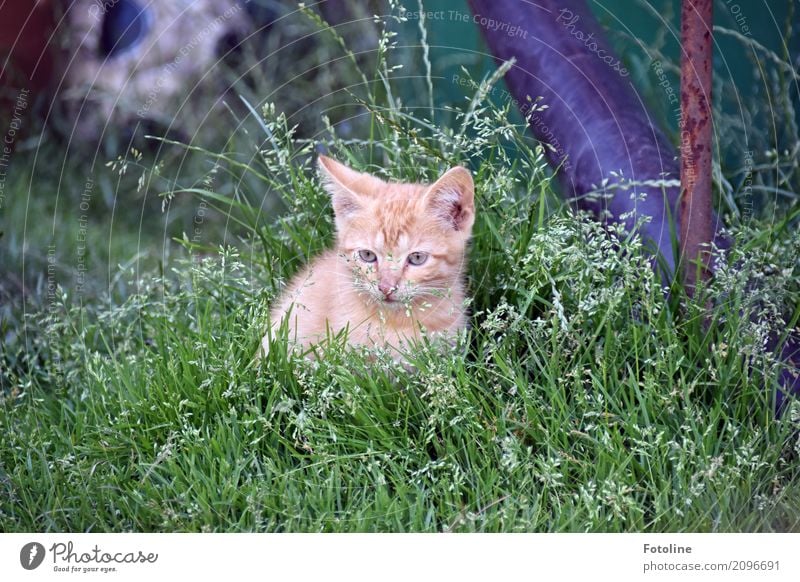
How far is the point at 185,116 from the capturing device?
2625 millimetres

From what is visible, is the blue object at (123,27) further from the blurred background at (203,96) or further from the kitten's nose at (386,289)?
the kitten's nose at (386,289)

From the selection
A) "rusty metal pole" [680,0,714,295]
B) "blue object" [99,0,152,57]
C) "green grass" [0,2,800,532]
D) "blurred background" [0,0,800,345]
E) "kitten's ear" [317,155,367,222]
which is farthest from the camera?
"blue object" [99,0,152,57]

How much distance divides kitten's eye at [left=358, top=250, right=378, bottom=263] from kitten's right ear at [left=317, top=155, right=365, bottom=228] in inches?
3.2

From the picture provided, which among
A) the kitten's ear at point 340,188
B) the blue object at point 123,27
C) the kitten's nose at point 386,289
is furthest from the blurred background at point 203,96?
the kitten's nose at point 386,289

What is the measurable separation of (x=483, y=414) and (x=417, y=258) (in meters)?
0.38

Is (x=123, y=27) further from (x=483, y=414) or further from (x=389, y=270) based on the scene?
(x=483, y=414)

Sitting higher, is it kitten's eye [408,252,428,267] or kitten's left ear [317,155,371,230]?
kitten's left ear [317,155,371,230]

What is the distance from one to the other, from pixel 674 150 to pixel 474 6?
56 centimetres

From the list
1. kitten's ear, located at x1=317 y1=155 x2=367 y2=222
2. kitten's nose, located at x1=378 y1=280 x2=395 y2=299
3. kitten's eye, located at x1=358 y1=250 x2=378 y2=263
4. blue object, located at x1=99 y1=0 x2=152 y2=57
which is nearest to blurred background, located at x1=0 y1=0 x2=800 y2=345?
blue object, located at x1=99 y1=0 x2=152 y2=57

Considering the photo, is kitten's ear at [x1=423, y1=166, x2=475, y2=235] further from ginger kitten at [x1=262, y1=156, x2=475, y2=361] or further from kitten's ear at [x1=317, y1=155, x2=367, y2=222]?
kitten's ear at [x1=317, y1=155, x2=367, y2=222]

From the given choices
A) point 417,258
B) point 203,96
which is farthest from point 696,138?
point 203,96

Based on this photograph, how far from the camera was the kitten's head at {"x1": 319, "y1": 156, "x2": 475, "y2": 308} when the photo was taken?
6.06ft

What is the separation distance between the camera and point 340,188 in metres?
1.87

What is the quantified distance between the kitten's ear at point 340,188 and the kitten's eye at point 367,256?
82mm
